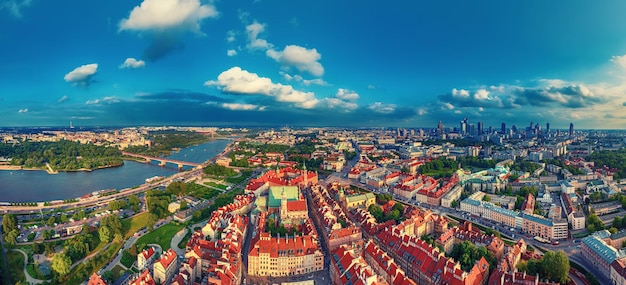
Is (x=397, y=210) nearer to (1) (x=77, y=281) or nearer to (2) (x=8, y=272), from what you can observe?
(1) (x=77, y=281)

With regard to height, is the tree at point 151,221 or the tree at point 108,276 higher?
the tree at point 151,221

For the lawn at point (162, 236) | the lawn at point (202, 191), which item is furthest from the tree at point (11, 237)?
the lawn at point (202, 191)

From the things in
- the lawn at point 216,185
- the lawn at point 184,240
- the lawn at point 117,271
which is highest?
the lawn at point 216,185

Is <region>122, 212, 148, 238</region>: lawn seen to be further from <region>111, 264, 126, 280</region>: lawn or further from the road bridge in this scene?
the road bridge

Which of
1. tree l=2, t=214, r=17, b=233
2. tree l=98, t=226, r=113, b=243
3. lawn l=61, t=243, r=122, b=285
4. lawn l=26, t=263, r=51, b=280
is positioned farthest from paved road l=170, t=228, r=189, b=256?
tree l=2, t=214, r=17, b=233

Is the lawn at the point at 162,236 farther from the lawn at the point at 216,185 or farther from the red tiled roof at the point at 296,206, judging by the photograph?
the lawn at the point at 216,185

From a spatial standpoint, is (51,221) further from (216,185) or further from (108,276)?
(216,185)
